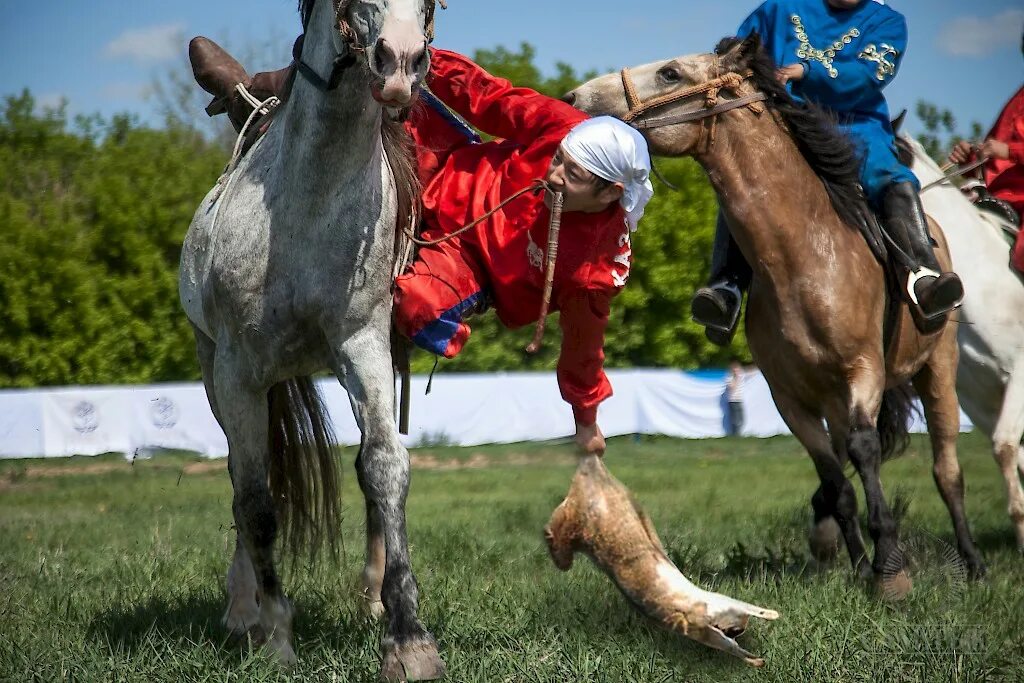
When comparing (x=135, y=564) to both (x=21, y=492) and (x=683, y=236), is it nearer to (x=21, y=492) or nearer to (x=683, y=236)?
(x=21, y=492)

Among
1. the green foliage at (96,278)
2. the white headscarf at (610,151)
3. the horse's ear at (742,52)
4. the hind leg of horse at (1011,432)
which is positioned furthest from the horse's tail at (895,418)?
the green foliage at (96,278)

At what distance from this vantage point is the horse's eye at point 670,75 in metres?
5.94

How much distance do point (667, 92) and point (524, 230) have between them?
1884 millimetres

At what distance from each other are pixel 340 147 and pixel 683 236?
672 inches

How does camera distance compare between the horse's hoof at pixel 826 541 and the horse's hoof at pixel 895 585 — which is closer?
the horse's hoof at pixel 895 585

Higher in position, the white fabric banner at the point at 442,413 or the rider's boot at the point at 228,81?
the rider's boot at the point at 228,81

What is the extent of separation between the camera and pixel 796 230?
19.1ft

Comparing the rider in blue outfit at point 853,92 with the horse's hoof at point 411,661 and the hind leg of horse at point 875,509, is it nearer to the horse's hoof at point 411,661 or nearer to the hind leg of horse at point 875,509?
the hind leg of horse at point 875,509

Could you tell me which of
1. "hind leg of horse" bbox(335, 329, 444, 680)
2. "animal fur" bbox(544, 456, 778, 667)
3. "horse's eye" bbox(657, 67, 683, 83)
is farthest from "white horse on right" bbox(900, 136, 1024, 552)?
"hind leg of horse" bbox(335, 329, 444, 680)

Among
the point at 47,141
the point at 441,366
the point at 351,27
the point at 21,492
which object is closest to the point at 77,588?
the point at 351,27

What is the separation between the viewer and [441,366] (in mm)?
21406

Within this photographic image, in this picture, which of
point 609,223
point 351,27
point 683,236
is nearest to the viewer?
point 351,27

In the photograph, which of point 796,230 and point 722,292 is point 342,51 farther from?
point 722,292

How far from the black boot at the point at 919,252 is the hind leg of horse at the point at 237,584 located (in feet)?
11.8
